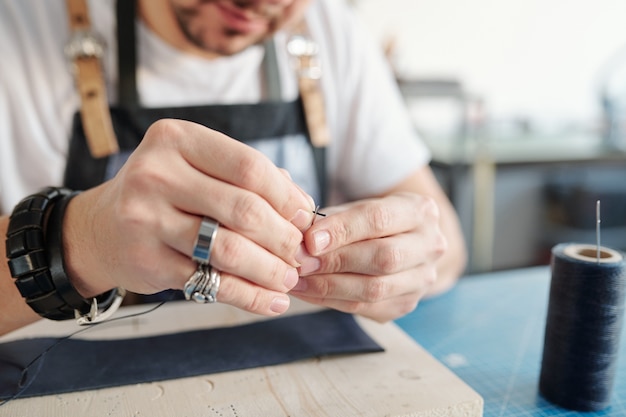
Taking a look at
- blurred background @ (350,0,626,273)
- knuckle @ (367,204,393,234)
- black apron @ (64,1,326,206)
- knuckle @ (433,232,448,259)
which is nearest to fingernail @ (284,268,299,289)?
knuckle @ (367,204,393,234)

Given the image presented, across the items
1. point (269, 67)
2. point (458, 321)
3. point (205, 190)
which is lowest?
point (458, 321)

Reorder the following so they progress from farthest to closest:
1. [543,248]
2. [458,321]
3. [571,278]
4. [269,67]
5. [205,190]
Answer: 1. [543,248]
2. [269,67]
3. [458,321]
4. [571,278]
5. [205,190]

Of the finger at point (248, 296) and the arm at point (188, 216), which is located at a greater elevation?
the arm at point (188, 216)

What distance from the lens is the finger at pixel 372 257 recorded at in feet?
1.82

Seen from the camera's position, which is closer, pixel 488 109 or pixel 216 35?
pixel 216 35

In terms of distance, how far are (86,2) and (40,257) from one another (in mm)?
568

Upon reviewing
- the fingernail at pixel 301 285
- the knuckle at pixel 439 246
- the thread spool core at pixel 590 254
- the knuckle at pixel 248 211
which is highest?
the knuckle at pixel 248 211

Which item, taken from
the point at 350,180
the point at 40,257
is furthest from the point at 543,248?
the point at 40,257

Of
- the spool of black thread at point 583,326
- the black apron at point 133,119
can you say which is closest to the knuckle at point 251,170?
the spool of black thread at point 583,326

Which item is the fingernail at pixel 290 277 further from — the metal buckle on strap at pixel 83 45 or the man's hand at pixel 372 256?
the metal buckle on strap at pixel 83 45

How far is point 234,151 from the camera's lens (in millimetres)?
439

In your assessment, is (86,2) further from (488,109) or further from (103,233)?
(488,109)

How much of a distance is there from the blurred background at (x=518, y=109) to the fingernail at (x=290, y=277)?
5.39 ft

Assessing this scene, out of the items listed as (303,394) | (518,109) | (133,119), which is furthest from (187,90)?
(518,109)
